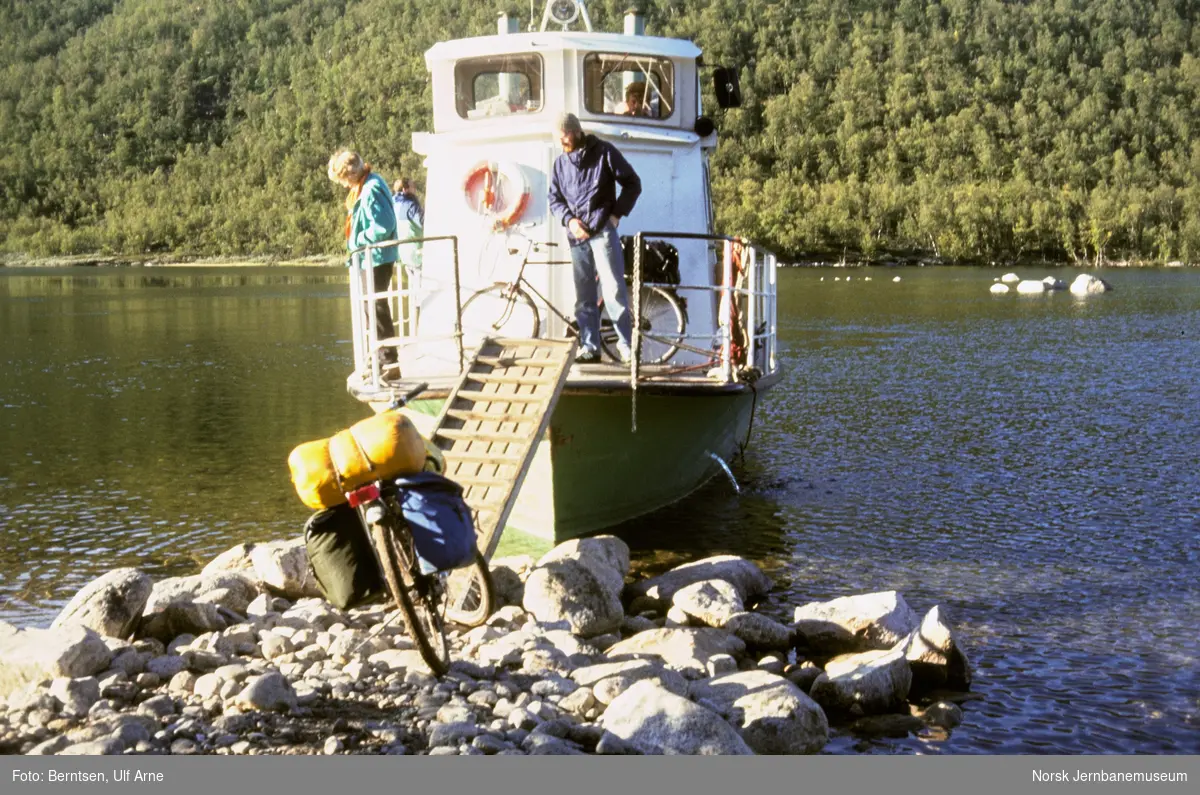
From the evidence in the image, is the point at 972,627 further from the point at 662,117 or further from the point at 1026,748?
the point at 662,117

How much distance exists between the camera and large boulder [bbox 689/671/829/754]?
272 inches

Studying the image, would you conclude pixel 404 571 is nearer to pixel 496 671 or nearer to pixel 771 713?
pixel 496 671

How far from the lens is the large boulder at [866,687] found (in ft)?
25.3

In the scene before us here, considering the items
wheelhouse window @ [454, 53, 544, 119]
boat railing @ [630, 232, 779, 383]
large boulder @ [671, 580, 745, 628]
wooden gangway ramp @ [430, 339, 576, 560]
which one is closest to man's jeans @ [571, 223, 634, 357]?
boat railing @ [630, 232, 779, 383]

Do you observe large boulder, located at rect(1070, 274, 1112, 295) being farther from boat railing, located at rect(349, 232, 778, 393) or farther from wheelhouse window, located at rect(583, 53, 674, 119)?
wheelhouse window, located at rect(583, 53, 674, 119)

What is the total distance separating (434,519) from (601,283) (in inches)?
169

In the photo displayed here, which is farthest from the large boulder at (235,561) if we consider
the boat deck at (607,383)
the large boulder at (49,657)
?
the large boulder at (49,657)

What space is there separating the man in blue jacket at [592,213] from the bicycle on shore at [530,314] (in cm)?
22

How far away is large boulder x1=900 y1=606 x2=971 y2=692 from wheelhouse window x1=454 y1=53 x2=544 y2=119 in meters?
6.65

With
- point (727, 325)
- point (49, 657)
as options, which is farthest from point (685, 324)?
point (49, 657)

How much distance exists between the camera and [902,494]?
46.1 ft
